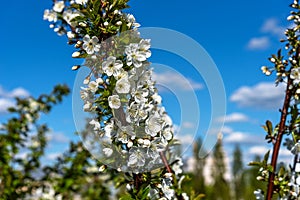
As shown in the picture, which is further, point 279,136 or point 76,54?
point 279,136

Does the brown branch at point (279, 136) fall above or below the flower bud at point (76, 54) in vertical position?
below

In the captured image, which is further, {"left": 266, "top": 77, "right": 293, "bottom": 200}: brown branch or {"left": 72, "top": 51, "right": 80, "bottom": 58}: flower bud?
{"left": 266, "top": 77, "right": 293, "bottom": 200}: brown branch

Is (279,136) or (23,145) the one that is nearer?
(279,136)

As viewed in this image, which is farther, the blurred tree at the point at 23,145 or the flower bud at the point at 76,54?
the blurred tree at the point at 23,145

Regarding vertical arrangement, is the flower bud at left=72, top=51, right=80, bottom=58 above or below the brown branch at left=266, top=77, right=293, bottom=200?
above

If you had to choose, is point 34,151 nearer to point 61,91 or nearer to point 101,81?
point 61,91

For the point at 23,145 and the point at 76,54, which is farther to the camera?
the point at 23,145

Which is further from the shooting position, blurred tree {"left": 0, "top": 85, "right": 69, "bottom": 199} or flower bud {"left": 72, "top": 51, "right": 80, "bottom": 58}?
blurred tree {"left": 0, "top": 85, "right": 69, "bottom": 199}

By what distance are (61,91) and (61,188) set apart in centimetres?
164

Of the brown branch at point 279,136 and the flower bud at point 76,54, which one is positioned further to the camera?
the brown branch at point 279,136

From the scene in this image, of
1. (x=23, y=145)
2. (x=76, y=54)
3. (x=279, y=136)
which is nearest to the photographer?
(x=76, y=54)

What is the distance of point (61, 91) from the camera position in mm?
6586

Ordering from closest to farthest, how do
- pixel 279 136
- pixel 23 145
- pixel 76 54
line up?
pixel 76 54, pixel 279 136, pixel 23 145

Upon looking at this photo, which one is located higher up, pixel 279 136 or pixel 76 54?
pixel 76 54
